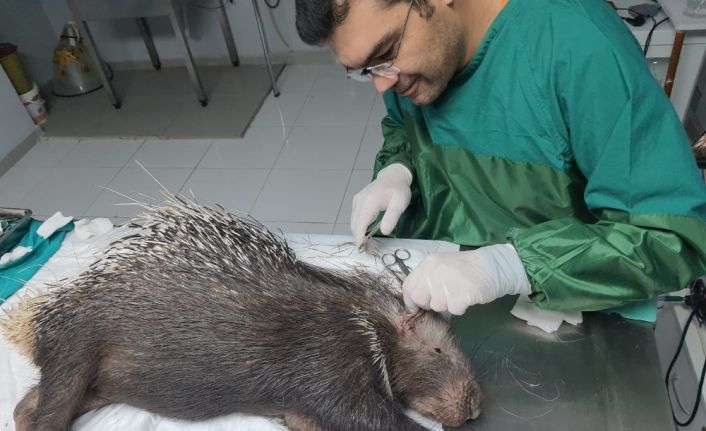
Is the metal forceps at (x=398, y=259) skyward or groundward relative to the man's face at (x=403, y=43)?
groundward

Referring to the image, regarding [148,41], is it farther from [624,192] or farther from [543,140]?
[624,192]

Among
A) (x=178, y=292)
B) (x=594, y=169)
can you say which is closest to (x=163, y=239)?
(x=178, y=292)

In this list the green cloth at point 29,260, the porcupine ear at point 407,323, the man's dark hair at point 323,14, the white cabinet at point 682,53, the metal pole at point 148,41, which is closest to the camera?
the man's dark hair at point 323,14

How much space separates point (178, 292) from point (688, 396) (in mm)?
2013

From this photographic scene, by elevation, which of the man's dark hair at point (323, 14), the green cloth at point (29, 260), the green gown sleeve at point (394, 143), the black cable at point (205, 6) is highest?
the man's dark hair at point (323, 14)

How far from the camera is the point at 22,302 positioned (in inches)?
67.2

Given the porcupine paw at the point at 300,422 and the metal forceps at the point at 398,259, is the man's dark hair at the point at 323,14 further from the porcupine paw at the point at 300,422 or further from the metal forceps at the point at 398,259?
the porcupine paw at the point at 300,422

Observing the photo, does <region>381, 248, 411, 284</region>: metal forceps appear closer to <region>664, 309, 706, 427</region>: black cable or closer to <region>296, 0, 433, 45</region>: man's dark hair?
<region>296, 0, 433, 45</region>: man's dark hair

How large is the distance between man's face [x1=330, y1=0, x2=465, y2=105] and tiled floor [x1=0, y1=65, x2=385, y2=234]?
2.24 metres

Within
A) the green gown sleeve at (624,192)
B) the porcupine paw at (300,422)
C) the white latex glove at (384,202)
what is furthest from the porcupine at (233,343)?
the green gown sleeve at (624,192)

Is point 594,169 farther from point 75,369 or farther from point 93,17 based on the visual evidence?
point 93,17

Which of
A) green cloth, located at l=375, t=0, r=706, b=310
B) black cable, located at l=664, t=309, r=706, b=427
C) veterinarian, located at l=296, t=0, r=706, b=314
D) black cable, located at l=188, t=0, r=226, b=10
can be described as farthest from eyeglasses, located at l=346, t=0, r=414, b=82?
black cable, located at l=188, t=0, r=226, b=10

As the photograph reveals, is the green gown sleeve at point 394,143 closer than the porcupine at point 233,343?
No

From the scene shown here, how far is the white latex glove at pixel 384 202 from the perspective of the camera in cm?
175
